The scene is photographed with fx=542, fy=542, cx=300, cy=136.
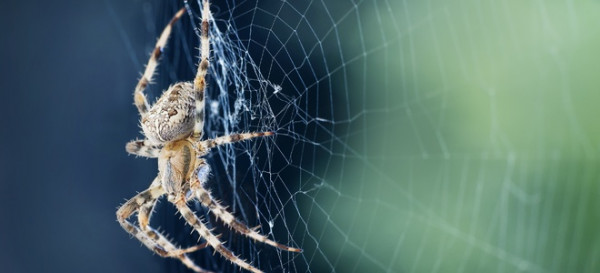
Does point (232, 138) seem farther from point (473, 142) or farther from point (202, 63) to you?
point (473, 142)

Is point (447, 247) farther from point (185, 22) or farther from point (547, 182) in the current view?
point (185, 22)

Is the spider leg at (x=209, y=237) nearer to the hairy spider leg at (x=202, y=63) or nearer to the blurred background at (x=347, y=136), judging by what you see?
the blurred background at (x=347, y=136)

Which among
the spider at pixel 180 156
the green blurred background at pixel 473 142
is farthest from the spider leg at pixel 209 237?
the green blurred background at pixel 473 142

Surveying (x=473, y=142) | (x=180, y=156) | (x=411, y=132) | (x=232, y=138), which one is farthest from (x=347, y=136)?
(x=232, y=138)

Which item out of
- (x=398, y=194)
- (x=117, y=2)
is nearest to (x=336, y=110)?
(x=398, y=194)

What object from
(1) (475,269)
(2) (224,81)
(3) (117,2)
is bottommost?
(1) (475,269)

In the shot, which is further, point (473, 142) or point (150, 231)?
point (473, 142)
